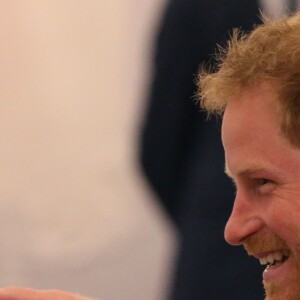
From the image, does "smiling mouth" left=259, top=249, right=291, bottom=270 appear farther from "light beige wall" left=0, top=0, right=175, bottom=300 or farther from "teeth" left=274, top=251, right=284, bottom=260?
"light beige wall" left=0, top=0, right=175, bottom=300

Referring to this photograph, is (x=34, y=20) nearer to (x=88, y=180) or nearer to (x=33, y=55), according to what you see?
Result: (x=33, y=55)

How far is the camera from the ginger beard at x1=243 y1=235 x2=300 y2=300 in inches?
37.3

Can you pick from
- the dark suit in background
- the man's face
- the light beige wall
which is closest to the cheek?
the man's face

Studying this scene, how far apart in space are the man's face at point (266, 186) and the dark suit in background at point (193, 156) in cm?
65

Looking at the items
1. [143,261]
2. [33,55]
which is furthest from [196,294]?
[33,55]

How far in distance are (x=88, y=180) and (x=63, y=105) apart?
173 millimetres

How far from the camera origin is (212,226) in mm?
1682

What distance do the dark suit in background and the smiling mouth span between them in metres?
0.63

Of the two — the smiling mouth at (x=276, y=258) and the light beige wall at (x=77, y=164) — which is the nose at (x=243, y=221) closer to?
the smiling mouth at (x=276, y=258)

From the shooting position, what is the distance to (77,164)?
204cm

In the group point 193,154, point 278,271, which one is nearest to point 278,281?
point 278,271

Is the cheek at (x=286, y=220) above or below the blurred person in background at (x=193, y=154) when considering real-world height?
below

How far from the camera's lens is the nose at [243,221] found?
980 millimetres

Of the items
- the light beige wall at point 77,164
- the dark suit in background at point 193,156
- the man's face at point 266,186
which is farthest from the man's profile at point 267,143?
the light beige wall at point 77,164
